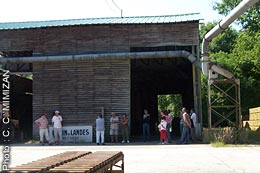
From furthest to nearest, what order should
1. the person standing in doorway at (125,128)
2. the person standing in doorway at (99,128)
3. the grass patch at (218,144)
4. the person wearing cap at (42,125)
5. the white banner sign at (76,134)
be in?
the white banner sign at (76,134), the person standing in doorway at (125,128), the person wearing cap at (42,125), the person standing in doorway at (99,128), the grass patch at (218,144)

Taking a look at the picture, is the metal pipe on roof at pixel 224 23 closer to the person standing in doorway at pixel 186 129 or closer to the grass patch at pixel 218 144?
the person standing in doorway at pixel 186 129

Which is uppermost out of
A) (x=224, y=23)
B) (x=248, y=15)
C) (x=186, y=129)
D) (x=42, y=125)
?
(x=248, y=15)

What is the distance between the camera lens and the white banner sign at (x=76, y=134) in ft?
76.1

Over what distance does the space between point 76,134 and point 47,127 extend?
169 centimetres

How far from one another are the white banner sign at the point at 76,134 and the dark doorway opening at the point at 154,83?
711cm

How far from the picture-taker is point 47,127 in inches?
888

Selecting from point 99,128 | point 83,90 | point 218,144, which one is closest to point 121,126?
point 99,128

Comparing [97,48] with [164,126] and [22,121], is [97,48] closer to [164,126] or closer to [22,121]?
[164,126]

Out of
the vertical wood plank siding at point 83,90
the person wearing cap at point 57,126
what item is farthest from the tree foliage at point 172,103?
the person wearing cap at point 57,126

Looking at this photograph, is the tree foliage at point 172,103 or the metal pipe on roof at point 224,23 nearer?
the metal pipe on roof at point 224,23

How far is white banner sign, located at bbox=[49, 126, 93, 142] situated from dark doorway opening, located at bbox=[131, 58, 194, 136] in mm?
7111

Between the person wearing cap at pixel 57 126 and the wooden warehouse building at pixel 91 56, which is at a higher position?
the wooden warehouse building at pixel 91 56

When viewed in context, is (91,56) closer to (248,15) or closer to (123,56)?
(123,56)

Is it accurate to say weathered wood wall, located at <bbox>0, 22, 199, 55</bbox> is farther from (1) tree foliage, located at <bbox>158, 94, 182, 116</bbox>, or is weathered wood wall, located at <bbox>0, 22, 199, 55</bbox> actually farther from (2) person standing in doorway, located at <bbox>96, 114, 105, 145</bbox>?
(1) tree foliage, located at <bbox>158, 94, 182, 116</bbox>
